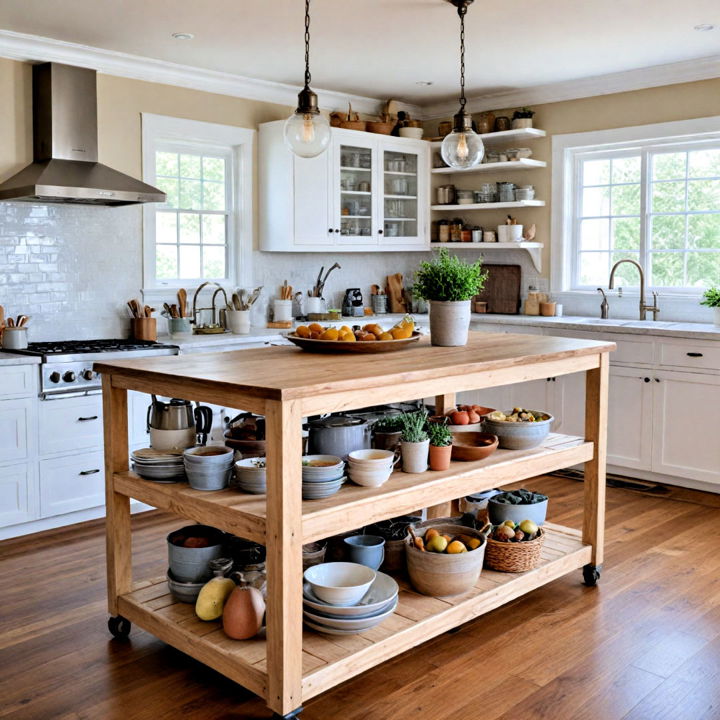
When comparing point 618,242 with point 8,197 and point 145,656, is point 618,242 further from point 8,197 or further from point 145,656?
point 145,656

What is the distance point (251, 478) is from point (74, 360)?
2132mm

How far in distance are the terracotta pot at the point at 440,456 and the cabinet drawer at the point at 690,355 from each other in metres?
2.59

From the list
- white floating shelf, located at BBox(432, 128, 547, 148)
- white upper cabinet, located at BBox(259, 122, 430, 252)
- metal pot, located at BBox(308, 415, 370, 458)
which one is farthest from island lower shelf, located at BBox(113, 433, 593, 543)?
white floating shelf, located at BBox(432, 128, 547, 148)

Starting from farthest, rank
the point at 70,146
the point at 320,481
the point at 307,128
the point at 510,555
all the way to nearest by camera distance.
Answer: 1. the point at 70,146
2. the point at 510,555
3. the point at 307,128
4. the point at 320,481

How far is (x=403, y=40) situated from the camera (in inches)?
197

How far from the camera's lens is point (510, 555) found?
135 inches

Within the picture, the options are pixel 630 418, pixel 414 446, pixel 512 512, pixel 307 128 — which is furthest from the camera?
pixel 630 418

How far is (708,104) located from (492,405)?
8.17ft

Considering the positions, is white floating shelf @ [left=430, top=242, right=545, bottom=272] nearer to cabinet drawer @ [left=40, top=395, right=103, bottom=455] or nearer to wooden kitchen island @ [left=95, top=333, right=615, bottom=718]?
wooden kitchen island @ [left=95, top=333, right=615, bottom=718]

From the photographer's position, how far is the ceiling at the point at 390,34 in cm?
435

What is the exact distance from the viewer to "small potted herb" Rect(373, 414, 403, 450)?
3.35 metres

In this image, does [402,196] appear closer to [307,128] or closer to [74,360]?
[74,360]

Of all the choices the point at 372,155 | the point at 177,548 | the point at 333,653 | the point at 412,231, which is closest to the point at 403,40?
the point at 372,155

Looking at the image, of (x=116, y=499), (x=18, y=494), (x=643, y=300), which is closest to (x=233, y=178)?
(x=18, y=494)
